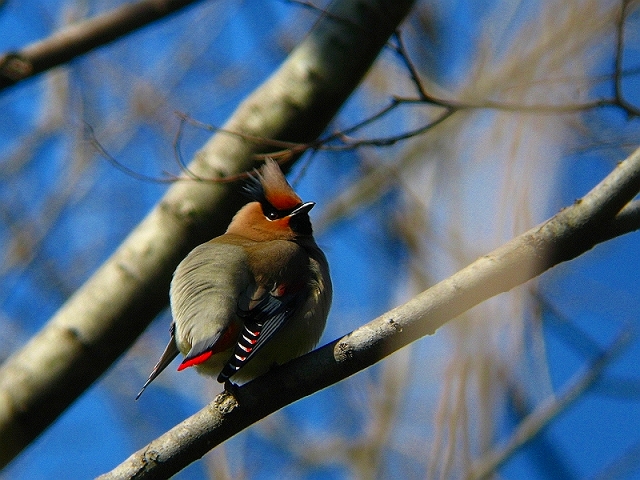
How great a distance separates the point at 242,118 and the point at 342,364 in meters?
1.66

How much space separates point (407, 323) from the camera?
2.48m

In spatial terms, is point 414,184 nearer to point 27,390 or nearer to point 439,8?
point 439,8

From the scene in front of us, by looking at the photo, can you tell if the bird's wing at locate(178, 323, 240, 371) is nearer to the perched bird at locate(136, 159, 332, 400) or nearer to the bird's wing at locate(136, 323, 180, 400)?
the perched bird at locate(136, 159, 332, 400)

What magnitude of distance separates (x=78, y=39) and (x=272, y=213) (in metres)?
1.28

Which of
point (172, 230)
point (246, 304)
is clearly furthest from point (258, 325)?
Result: point (172, 230)

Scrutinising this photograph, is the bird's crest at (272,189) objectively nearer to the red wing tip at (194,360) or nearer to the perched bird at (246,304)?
the perched bird at (246,304)

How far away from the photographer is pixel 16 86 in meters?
3.85

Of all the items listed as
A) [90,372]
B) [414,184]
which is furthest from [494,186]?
[90,372]

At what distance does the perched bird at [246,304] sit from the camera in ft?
9.62

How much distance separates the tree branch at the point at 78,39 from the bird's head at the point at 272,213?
996 mm

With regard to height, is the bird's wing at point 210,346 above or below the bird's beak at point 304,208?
below

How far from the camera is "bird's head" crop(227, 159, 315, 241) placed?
3928mm

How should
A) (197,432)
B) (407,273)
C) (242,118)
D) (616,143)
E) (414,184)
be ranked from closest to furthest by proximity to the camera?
(197,432) → (616,143) → (242,118) → (407,273) → (414,184)

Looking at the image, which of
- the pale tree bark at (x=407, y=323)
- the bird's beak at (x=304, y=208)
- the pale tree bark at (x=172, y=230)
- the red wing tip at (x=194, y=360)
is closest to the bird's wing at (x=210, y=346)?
the red wing tip at (x=194, y=360)
